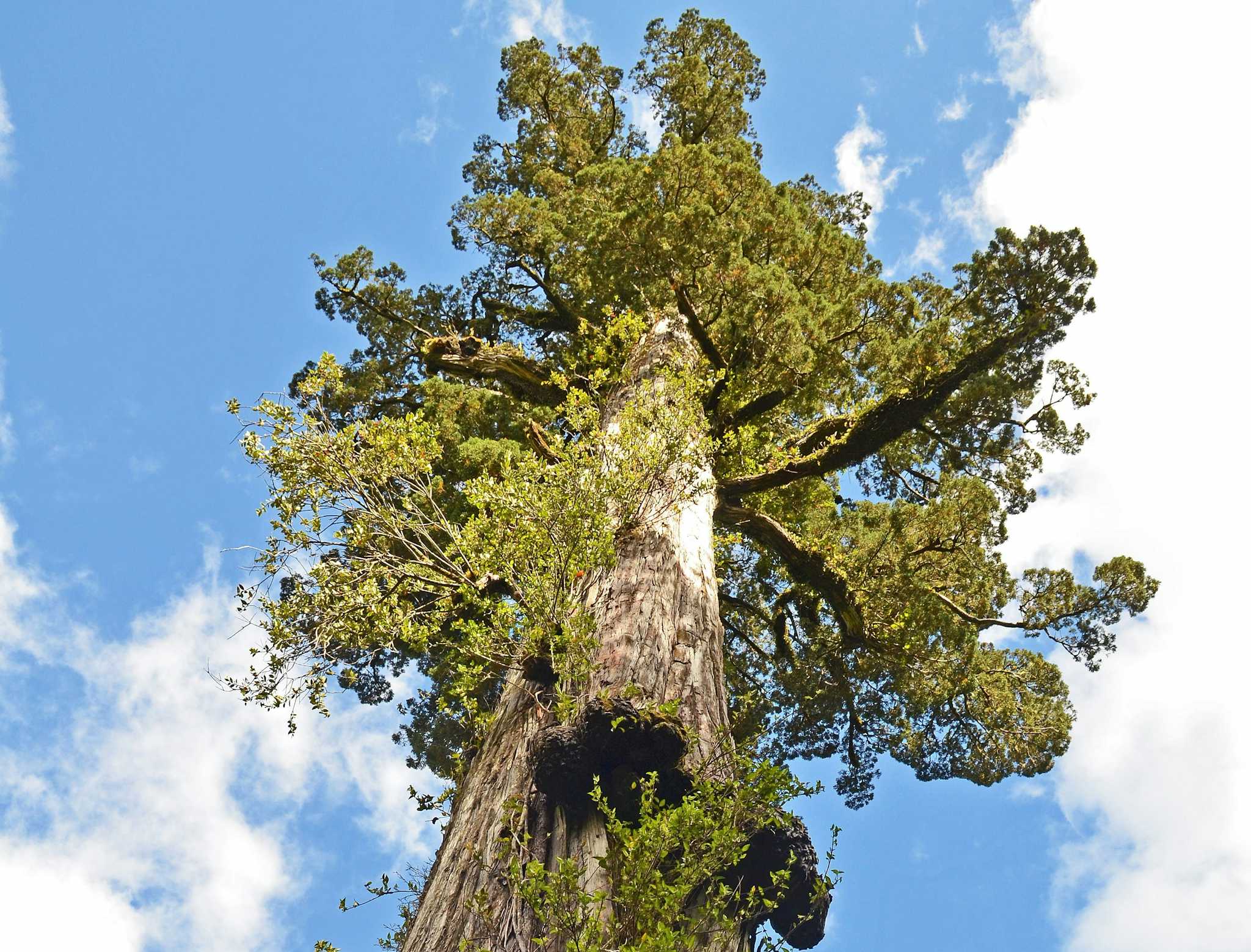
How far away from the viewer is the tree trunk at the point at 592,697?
3.88 m

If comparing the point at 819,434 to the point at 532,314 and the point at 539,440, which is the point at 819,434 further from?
the point at 532,314

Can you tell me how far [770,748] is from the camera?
37.7ft

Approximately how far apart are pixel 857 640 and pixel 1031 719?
235 centimetres

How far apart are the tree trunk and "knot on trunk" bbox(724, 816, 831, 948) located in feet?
1.35

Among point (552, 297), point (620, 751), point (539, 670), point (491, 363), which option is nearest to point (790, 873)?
point (620, 751)

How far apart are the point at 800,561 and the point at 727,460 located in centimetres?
126

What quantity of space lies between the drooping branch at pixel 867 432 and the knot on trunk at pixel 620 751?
4.44m

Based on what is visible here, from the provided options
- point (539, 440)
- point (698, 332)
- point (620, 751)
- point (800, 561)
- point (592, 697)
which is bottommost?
point (620, 751)

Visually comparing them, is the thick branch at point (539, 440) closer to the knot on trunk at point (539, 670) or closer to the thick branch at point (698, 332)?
the thick branch at point (698, 332)

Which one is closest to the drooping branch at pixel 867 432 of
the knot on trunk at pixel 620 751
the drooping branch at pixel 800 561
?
the drooping branch at pixel 800 561

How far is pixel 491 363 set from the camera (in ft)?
36.9

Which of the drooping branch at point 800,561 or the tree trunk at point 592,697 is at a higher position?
the drooping branch at point 800,561

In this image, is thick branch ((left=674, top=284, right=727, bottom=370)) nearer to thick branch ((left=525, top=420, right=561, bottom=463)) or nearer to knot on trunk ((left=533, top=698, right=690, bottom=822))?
thick branch ((left=525, top=420, right=561, bottom=463))

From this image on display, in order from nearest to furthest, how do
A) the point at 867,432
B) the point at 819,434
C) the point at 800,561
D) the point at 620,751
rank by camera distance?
the point at 620,751, the point at 867,432, the point at 800,561, the point at 819,434
